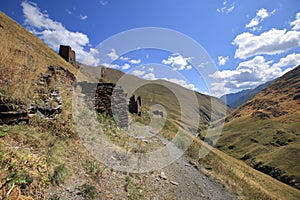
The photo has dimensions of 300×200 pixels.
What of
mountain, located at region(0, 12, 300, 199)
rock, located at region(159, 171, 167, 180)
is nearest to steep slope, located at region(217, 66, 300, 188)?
mountain, located at region(0, 12, 300, 199)

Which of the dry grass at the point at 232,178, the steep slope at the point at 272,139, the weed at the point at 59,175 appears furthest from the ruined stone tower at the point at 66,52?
the steep slope at the point at 272,139

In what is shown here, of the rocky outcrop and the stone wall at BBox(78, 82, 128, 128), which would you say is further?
the stone wall at BBox(78, 82, 128, 128)

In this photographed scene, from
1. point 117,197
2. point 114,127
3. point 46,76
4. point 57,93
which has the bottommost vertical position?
point 117,197

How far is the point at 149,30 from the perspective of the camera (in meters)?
17.3

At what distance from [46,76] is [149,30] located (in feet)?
31.4

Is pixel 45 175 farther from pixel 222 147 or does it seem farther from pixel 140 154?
pixel 222 147

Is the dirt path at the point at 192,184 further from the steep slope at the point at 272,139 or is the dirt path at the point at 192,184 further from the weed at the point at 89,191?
the steep slope at the point at 272,139

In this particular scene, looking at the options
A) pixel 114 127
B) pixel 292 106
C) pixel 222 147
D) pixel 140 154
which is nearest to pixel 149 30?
pixel 114 127

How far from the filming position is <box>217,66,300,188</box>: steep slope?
83.8 m

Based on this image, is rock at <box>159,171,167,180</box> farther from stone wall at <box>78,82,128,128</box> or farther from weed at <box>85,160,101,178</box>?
stone wall at <box>78,82,128,128</box>

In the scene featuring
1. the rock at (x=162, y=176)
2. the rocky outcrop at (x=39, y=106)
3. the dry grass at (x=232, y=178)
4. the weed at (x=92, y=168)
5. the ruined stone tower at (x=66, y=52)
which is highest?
the ruined stone tower at (x=66, y=52)

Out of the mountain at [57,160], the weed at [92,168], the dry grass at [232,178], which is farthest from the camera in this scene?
the dry grass at [232,178]

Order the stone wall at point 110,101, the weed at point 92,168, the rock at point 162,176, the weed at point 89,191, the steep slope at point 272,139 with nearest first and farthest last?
the weed at point 89,191 → the weed at point 92,168 → the rock at point 162,176 → the stone wall at point 110,101 → the steep slope at point 272,139

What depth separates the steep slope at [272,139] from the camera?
83.8 meters
